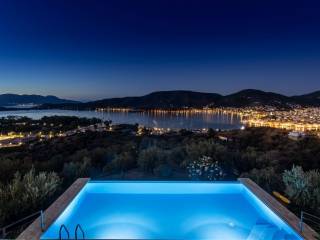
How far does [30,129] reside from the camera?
3588 cm

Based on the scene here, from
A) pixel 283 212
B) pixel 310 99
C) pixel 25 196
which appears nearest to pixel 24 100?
pixel 310 99

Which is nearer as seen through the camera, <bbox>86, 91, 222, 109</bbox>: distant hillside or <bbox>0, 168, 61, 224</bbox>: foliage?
<bbox>0, 168, 61, 224</bbox>: foliage

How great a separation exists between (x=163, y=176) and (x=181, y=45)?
16029 mm

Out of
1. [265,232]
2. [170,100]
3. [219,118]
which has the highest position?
[170,100]

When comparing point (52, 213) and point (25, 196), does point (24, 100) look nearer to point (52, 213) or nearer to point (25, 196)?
point (25, 196)

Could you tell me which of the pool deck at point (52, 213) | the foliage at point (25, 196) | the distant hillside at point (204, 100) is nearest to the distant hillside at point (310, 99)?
the distant hillside at point (204, 100)

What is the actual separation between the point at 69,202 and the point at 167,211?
6.39 ft

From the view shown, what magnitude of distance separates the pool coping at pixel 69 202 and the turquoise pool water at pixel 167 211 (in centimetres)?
9

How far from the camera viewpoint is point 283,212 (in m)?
3.59

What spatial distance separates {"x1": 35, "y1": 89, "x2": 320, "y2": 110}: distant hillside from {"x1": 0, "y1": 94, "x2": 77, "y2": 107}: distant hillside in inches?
375

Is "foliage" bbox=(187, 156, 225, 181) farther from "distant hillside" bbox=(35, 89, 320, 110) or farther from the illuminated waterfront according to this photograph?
"distant hillside" bbox=(35, 89, 320, 110)

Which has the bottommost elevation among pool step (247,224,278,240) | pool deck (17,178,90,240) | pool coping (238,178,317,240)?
pool step (247,224,278,240)

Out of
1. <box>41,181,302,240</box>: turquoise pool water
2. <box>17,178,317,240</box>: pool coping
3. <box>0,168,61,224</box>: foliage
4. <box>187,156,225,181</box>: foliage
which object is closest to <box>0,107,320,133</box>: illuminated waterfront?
<box>187,156,225,181</box>: foliage

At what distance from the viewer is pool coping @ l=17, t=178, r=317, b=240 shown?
294 centimetres
